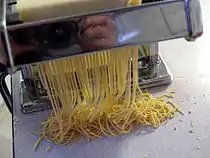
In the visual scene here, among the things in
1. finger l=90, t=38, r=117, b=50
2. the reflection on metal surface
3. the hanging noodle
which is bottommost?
the hanging noodle

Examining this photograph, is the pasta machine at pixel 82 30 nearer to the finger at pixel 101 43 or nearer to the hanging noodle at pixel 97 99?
the finger at pixel 101 43

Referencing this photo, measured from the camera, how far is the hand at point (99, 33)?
0.53 m

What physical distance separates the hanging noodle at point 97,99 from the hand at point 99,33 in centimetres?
13

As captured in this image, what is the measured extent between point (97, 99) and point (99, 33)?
0.84ft

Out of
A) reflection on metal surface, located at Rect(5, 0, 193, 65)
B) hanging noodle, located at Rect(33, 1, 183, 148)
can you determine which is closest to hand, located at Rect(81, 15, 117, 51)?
reflection on metal surface, located at Rect(5, 0, 193, 65)

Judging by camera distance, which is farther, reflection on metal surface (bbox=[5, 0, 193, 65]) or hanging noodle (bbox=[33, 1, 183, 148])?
hanging noodle (bbox=[33, 1, 183, 148])

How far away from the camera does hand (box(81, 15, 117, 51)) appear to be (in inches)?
20.9

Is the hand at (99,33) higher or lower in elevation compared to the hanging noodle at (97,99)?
higher

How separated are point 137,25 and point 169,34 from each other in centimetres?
6

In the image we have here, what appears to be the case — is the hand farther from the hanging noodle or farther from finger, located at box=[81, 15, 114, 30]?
the hanging noodle

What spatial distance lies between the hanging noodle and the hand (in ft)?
0.44

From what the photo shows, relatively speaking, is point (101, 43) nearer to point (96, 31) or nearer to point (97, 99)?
point (96, 31)

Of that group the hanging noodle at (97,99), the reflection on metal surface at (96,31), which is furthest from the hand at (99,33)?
the hanging noodle at (97,99)

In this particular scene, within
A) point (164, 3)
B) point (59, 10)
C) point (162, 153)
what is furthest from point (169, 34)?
point (162, 153)
